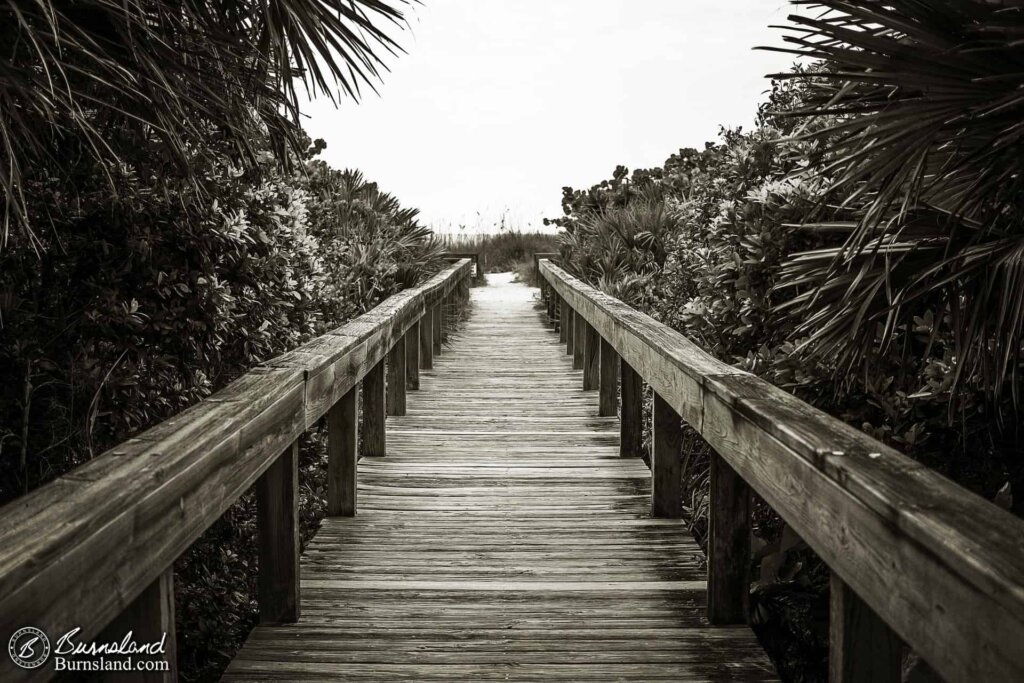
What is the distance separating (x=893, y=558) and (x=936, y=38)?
Result: 159cm

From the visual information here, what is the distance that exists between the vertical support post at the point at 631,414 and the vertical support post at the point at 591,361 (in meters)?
2.01

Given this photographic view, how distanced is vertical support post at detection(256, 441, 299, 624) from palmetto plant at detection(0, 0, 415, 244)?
4.28ft

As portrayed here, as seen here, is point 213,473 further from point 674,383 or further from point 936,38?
point 936,38

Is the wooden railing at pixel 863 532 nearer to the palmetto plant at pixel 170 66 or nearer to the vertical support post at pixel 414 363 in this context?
the palmetto plant at pixel 170 66

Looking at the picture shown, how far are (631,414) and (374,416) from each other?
140 centimetres

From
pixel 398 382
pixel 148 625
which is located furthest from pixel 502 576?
pixel 398 382

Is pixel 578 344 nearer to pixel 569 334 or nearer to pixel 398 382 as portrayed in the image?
pixel 569 334

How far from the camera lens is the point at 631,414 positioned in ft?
16.3

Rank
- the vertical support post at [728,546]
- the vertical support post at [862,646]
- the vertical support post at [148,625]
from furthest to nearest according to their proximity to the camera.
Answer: the vertical support post at [728,546] → the vertical support post at [862,646] → the vertical support post at [148,625]

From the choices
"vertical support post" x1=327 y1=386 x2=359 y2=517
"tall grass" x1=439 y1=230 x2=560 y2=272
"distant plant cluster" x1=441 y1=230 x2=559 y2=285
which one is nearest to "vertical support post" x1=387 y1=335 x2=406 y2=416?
"vertical support post" x1=327 y1=386 x2=359 y2=517

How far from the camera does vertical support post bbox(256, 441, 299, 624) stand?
8.73 feet

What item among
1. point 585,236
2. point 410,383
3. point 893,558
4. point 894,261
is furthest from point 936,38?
point 585,236

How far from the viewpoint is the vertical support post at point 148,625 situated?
5.24ft

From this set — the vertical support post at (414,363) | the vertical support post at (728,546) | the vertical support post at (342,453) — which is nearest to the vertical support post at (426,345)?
the vertical support post at (414,363)
